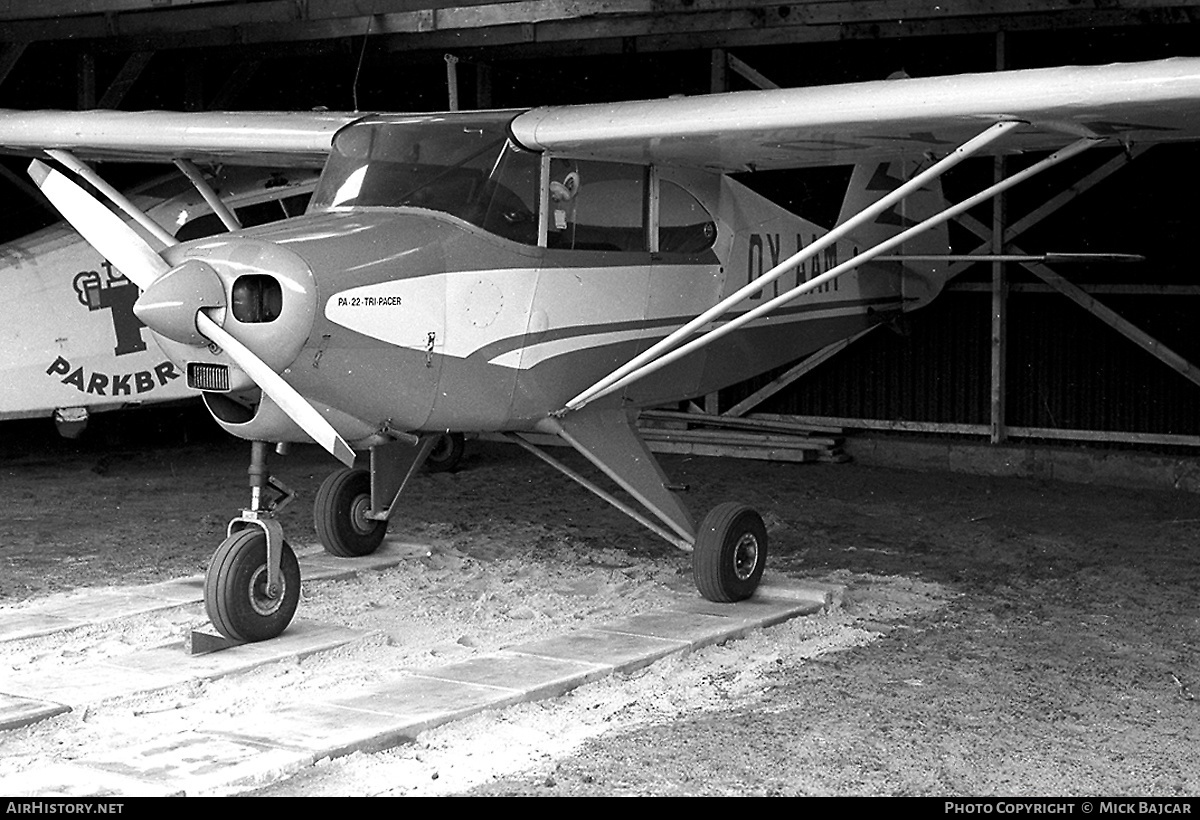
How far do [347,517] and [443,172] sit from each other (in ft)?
8.00

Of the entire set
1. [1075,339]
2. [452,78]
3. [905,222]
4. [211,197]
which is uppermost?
[452,78]

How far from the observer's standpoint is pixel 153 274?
20.4 ft

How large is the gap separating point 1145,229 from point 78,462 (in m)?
9.36

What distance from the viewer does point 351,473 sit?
856 cm

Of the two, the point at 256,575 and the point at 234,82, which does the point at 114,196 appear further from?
the point at 234,82

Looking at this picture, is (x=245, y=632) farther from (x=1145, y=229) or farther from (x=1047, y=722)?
(x=1145, y=229)

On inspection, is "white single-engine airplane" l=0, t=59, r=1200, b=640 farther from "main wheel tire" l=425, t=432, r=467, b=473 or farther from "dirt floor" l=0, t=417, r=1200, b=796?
"main wheel tire" l=425, t=432, r=467, b=473

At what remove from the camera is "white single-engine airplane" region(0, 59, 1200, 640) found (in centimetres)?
612

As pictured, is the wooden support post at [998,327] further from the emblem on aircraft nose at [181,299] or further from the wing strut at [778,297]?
the emblem on aircraft nose at [181,299]

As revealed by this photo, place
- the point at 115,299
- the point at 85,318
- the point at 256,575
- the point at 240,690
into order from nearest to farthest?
the point at 240,690 → the point at 256,575 → the point at 85,318 → the point at 115,299

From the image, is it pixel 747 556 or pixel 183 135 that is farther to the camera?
pixel 183 135

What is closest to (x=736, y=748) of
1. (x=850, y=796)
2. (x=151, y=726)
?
(x=850, y=796)

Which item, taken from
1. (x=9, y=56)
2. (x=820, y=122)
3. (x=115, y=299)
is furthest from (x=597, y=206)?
(x=9, y=56)

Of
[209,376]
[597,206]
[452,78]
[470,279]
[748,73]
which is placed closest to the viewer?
[209,376]
